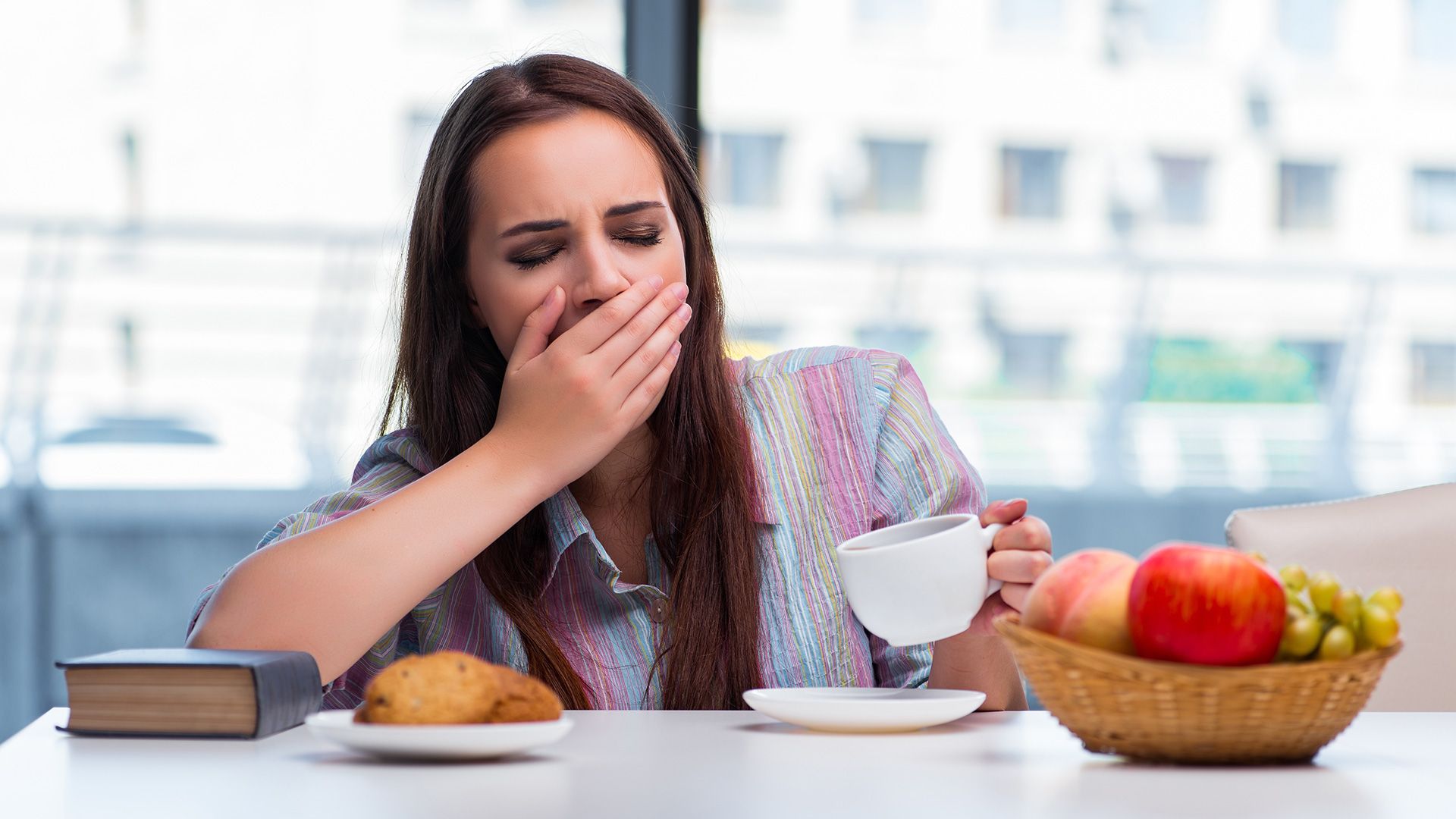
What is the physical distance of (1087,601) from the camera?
74 cm

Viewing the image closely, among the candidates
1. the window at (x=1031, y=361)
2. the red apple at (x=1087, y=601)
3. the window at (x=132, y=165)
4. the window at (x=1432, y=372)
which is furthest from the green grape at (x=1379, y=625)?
the window at (x=1432, y=372)

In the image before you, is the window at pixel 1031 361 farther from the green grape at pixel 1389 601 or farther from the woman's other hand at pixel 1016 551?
the green grape at pixel 1389 601

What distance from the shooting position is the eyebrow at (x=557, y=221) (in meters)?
1.23

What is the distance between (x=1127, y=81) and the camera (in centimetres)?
610

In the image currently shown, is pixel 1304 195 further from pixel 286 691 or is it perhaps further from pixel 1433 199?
pixel 286 691

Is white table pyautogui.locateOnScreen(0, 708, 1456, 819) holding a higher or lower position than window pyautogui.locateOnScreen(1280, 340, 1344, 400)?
lower

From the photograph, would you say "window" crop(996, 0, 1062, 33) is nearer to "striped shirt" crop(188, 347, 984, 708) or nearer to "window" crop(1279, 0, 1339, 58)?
"window" crop(1279, 0, 1339, 58)

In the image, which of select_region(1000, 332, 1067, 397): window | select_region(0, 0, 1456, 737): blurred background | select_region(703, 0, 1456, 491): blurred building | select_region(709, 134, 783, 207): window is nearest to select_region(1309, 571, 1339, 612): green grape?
select_region(0, 0, 1456, 737): blurred background

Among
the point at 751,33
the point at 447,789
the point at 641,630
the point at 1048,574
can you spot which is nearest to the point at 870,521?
the point at 641,630

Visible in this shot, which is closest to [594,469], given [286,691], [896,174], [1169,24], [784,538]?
[784,538]

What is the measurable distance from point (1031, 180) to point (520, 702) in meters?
5.97

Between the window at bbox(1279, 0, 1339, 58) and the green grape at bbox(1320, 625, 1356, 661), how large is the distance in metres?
6.05

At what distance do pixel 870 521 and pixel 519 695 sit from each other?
2.18 ft

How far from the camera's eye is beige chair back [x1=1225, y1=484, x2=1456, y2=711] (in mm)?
1215
